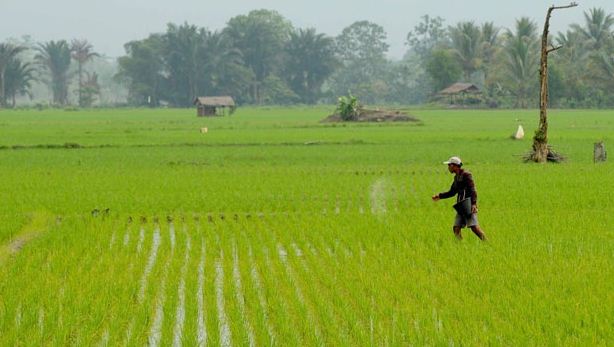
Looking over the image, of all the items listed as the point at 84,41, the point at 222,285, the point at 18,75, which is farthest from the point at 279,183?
the point at 84,41

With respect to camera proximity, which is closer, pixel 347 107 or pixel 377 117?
pixel 347 107

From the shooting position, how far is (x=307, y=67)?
8869 cm

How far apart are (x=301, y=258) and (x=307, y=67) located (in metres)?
80.9

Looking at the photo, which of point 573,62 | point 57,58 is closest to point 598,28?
point 573,62

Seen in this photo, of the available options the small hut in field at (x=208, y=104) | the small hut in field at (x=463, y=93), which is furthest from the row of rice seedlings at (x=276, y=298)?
the small hut in field at (x=463, y=93)

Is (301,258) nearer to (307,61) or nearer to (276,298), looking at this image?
(276,298)

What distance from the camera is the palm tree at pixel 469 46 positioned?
2837 inches

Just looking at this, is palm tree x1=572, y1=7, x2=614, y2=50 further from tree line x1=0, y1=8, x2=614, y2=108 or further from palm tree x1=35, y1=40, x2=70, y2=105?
palm tree x1=35, y1=40, x2=70, y2=105

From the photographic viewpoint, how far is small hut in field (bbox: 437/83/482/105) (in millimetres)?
67062

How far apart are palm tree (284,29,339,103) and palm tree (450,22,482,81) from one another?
1809 centimetres

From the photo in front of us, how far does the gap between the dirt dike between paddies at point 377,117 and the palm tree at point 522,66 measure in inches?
873

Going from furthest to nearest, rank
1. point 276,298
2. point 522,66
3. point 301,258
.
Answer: point 522,66, point 301,258, point 276,298

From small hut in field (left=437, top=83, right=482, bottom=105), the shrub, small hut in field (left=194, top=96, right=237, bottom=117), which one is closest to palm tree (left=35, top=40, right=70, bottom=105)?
small hut in field (left=194, top=96, right=237, bottom=117)

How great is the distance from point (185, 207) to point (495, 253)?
540 centimetres
